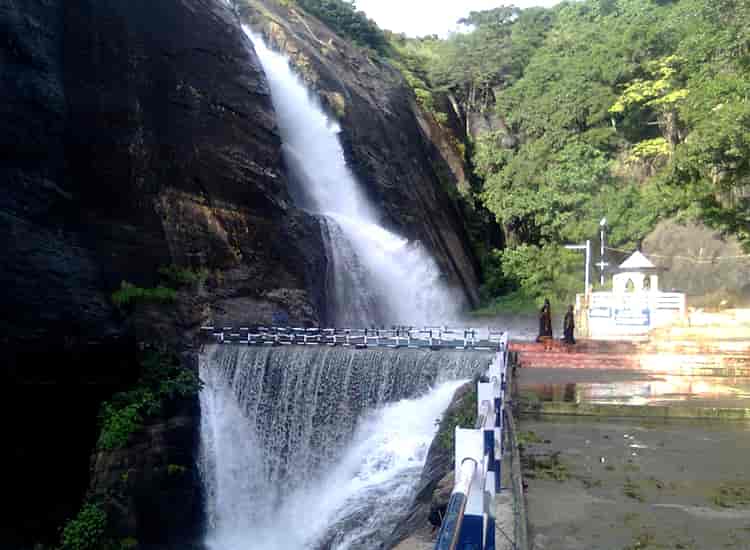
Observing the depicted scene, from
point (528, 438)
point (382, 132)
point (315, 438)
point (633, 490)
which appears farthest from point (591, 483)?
point (382, 132)

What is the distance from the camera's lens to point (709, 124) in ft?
69.7

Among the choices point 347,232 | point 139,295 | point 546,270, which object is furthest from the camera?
point 546,270

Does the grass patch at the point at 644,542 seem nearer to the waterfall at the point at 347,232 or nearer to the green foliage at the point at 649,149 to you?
the waterfall at the point at 347,232

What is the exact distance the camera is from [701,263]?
26047mm

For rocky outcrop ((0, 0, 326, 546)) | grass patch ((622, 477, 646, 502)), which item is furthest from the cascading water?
grass patch ((622, 477, 646, 502))

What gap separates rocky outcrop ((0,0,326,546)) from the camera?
12547 millimetres

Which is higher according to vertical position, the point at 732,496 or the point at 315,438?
the point at 732,496

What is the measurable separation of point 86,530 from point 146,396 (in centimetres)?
258

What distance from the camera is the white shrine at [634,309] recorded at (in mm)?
20797

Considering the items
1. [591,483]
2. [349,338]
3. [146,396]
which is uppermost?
[349,338]

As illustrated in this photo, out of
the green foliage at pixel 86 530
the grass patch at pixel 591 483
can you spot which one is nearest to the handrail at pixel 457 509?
the grass patch at pixel 591 483

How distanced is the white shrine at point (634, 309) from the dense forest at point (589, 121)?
4.20m

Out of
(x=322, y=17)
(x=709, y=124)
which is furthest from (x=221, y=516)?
(x=322, y=17)

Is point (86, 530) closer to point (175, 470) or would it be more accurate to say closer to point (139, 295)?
point (175, 470)
